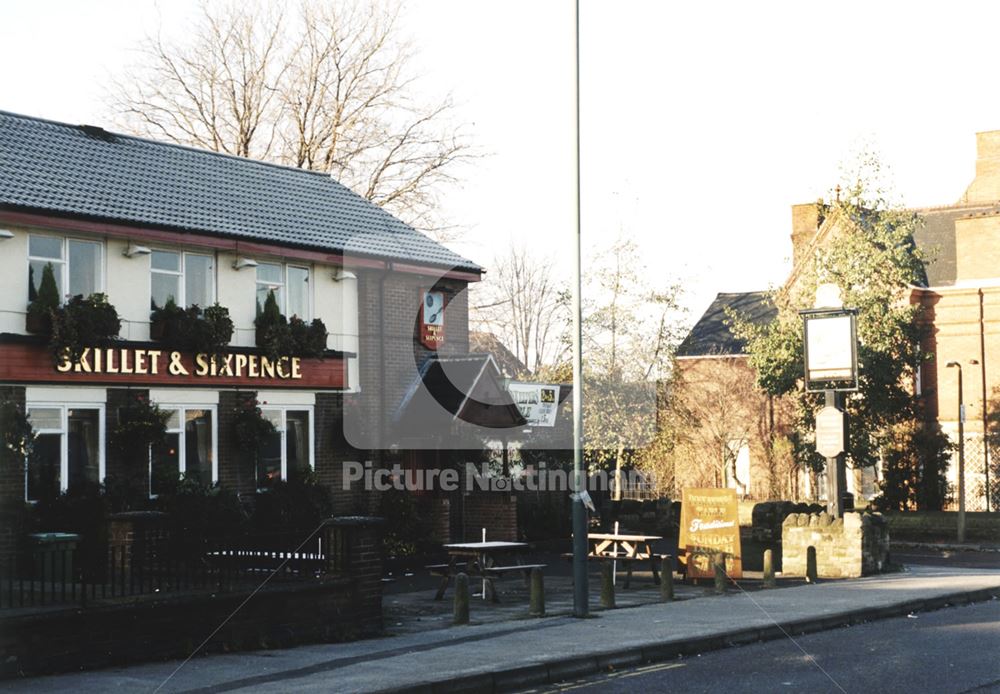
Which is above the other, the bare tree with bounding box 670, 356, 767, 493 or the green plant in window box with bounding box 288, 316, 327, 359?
the green plant in window box with bounding box 288, 316, 327, 359

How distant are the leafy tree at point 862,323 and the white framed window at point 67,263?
809 inches

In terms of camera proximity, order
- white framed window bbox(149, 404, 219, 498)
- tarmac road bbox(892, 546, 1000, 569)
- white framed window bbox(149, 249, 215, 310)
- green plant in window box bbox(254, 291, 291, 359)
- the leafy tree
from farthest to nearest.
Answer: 1. the leafy tree
2. tarmac road bbox(892, 546, 1000, 569)
3. green plant in window box bbox(254, 291, 291, 359)
4. white framed window bbox(149, 249, 215, 310)
5. white framed window bbox(149, 404, 219, 498)

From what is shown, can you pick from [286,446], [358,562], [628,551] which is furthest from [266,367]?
[358,562]

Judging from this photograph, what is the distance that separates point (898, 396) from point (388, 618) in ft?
80.2

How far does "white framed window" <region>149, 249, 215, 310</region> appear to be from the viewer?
78.5ft

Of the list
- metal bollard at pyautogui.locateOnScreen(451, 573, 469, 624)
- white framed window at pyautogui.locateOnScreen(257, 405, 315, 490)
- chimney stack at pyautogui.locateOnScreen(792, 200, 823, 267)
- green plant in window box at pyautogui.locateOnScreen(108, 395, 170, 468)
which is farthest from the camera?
chimney stack at pyautogui.locateOnScreen(792, 200, 823, 267)

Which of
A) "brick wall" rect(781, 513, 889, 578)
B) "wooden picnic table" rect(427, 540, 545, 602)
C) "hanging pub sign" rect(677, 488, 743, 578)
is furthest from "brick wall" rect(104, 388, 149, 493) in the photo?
"brick wall" rect(781, 513, 889, 578)

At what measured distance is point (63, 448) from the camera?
21.6 m

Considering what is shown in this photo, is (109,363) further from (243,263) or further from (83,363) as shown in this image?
(243,263)

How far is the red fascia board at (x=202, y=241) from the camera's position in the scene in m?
21.9

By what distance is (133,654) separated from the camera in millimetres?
12656

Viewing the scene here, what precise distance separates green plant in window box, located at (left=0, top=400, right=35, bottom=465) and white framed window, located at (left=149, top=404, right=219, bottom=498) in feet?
9.52

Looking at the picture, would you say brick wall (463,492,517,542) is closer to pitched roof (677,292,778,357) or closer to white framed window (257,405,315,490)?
white framed window (257,405,315,490)

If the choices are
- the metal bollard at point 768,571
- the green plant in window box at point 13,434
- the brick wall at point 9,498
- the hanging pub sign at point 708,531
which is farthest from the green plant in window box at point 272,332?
the metal bollard at point 768,571
